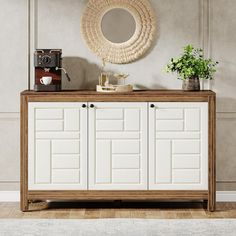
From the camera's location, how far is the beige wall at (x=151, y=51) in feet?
20.1

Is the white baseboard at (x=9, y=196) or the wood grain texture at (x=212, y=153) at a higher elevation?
the wood grain texture at (x=212, y=153)

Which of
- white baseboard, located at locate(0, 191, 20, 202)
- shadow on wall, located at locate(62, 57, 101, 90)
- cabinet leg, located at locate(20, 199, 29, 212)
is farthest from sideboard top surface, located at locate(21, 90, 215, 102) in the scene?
white baseboard, located at locate(0, 191, 20, 202)

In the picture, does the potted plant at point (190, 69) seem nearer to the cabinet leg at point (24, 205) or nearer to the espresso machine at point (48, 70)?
the espresso machine at point (48, 70)

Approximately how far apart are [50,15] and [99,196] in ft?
5.16

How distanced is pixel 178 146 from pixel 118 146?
1.55 ft

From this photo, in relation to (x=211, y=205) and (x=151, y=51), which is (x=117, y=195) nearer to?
(x=211, y=205)

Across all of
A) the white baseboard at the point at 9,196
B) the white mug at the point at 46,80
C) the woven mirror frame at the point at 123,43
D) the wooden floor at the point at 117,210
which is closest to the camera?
the wooden floor at the point at 117,210

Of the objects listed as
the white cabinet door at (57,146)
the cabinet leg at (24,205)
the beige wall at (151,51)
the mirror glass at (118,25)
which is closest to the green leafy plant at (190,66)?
the beige wall at (151,51)

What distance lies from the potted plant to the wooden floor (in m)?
0.98

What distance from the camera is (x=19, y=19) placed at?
20.1 ft

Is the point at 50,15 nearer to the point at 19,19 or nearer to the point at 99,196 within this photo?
the point at 19,19

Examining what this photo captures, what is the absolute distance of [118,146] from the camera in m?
5.77

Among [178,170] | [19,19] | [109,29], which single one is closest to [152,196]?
[178,170]

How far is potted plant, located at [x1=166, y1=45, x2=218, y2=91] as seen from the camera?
232 inches
